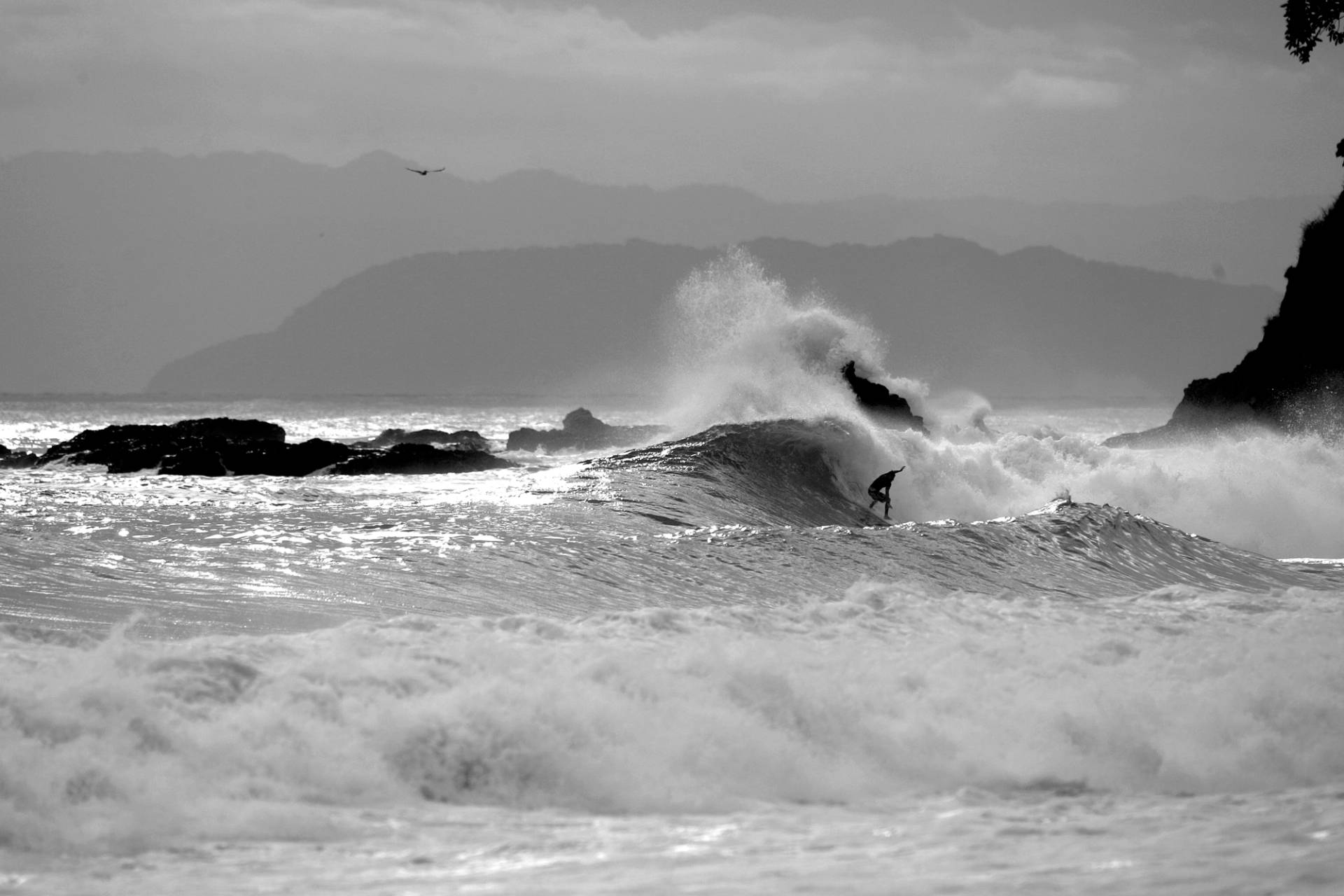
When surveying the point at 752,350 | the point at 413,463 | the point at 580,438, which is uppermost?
the point at 752,350

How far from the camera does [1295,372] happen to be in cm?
2725

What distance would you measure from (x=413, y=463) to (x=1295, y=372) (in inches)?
725

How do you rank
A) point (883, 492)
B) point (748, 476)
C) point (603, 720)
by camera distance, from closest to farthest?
point (603, 720)
point (748, 476)
point (883, 492)

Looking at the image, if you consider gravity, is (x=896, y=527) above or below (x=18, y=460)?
below

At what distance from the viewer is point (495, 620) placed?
727 centimetres

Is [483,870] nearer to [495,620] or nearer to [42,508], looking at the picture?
[495,620]

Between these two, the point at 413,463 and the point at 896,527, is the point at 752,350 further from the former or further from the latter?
the point at 896,527

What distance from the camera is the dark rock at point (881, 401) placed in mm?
29000

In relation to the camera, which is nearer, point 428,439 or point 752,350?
point 752,350

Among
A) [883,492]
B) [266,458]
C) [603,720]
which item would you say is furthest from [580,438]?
[603,720]

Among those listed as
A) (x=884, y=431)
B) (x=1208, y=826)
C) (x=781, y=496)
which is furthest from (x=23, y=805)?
(x=884, y=431)

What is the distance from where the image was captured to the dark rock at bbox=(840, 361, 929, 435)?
95.1ft

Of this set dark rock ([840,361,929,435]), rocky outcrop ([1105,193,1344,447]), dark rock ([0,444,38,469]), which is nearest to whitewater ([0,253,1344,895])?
rocky outcrop ([1105,193,1344,447])

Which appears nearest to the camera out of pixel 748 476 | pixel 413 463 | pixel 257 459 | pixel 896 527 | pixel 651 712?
pixel 651 712
